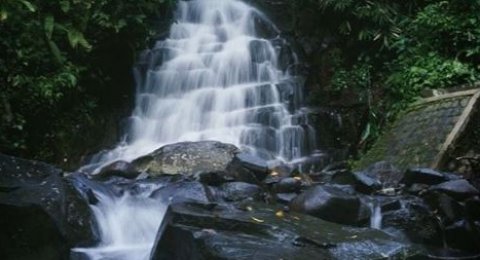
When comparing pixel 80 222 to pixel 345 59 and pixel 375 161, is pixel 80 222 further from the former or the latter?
pixel 345 59

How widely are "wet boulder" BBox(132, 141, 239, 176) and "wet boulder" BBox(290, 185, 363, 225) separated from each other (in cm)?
212

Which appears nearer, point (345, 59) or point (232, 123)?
point (232, 123)

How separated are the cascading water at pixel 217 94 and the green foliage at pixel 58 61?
0.69 meters

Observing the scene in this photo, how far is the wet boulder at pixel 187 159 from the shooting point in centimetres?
772

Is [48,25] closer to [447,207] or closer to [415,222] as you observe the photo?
[415,222]

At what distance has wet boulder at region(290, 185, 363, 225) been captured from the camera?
539 centimetres

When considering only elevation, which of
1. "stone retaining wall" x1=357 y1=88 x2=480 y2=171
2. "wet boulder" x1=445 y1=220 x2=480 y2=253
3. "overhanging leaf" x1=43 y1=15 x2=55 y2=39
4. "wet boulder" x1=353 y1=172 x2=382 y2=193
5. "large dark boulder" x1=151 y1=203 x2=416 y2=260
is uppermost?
"overhanging leaf" x1=43 y1=15 x2=55 y2=39

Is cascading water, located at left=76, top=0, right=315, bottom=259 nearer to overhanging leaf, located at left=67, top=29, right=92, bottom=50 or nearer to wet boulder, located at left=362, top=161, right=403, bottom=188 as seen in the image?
overhanging leaf, located at left=67, top=29, right=92, bottom=50

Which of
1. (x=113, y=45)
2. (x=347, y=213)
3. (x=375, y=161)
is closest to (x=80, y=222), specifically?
(x=347, y=213)

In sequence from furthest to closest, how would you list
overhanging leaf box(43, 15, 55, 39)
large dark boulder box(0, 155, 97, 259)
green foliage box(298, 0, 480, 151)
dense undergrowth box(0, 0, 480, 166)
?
green foliage box(298, 0, 480, 151)
overhanging leaf box(43, 15, 55, 39)
dense undergrowth box(0, 0, 480, 166)
large dark boulder box(0, 155, 97, 259)

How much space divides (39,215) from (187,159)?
3274 mm

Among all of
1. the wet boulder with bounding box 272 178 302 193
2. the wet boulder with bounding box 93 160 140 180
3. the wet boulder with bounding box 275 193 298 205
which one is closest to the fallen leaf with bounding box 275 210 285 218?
the wet boulder with bounding box 275 193 298 205

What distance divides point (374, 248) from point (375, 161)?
3.27 metres

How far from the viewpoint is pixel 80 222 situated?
205 inches
